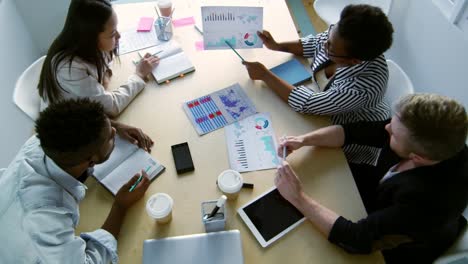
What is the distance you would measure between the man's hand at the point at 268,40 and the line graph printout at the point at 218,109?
0.32 metres

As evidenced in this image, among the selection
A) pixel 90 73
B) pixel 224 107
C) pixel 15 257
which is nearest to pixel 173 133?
pixel 224 107

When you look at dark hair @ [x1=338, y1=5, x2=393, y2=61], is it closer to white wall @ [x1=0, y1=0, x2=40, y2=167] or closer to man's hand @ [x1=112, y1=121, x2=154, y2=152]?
man's hand @ [x1=112, y1=121, x2=154, y2=152]

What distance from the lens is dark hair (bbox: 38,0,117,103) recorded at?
4.49 ft

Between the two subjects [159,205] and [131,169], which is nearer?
[159,205]

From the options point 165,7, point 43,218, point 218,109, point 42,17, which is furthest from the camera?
point 42,17

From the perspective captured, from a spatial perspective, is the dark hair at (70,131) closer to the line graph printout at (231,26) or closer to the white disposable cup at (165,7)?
the line graph printout at (231,26)

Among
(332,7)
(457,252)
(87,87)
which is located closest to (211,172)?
(87,87)

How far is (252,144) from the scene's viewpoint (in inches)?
54.3

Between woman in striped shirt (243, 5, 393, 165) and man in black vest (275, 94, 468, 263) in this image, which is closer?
man in black vest (275, 94, 468, 263)

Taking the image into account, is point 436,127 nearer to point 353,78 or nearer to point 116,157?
point 353,78

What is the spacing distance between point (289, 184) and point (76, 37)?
1.02 m

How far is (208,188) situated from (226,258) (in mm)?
266

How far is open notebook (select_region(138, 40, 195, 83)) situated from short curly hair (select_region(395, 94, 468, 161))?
3.33 ft

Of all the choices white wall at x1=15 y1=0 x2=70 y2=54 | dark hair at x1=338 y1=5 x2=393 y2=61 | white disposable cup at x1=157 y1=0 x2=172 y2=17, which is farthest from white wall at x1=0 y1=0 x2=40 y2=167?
dark hair at x1=338 y1=5 x2=393 y2=61
